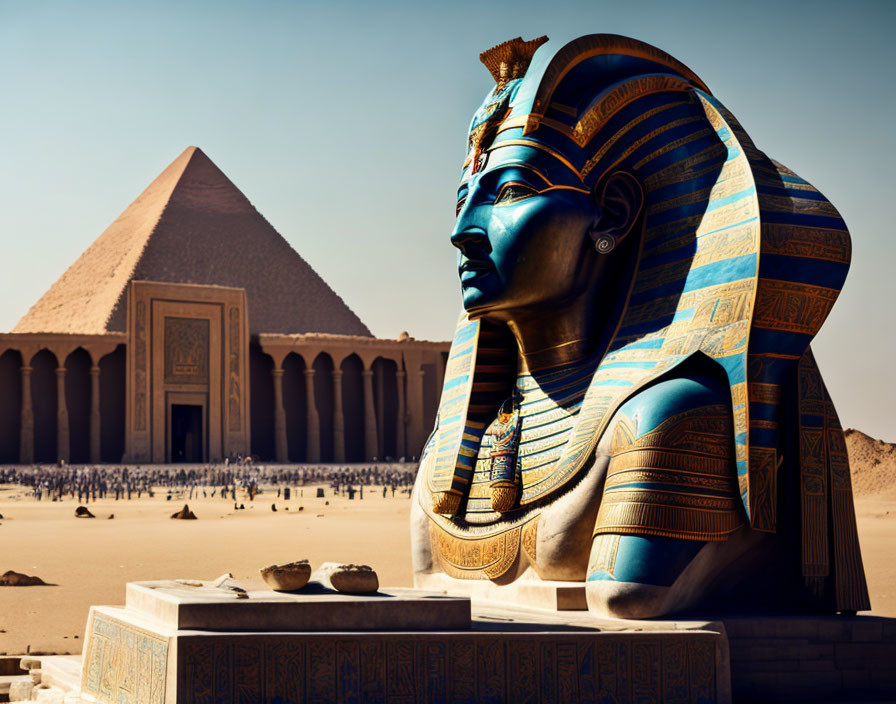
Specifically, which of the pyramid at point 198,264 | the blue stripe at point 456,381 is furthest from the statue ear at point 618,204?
the pyramid at point 198,264

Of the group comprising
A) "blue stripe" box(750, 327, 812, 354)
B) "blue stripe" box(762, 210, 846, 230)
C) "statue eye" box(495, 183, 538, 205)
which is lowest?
"blue stripe" box(750, 327, 812, 354)

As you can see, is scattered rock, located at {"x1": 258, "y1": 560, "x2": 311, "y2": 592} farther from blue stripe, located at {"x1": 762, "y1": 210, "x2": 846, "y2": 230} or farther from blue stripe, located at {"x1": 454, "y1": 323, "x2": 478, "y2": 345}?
blue stripe, located at {"x1": 762, "y1": 210, "x2": 846, "y2": 230}

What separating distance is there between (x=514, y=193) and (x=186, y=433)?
31.2 meters

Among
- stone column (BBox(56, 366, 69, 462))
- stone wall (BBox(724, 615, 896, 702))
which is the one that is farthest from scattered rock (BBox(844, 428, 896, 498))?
stone column (BBox(56, 366, 69, 462))

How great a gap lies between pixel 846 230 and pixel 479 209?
4.77 feet

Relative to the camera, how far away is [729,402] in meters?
4.32

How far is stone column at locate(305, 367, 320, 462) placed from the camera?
32.4 meters

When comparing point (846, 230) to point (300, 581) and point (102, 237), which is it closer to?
→ point (300, 581)

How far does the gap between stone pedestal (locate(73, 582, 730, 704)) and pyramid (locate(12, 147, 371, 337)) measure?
160 ft

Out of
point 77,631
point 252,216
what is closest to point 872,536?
point 77,631

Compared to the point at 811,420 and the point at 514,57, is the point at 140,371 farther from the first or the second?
the point at 811,420

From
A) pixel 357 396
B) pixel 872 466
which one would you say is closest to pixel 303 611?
pixel 872 466

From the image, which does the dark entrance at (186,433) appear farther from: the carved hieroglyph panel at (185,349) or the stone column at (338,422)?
the stone column at (338,422)

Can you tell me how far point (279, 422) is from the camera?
32562 millimetres
